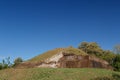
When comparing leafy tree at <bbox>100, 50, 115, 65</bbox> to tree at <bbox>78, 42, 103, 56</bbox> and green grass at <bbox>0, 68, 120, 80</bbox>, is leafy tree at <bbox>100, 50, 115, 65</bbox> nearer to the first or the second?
tree at <bbox>78, 42, 103, 56</bbox>

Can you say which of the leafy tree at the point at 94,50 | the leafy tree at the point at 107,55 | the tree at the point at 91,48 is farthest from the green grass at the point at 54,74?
the tree at the point at 91,48

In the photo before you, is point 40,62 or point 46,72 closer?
point 46,72

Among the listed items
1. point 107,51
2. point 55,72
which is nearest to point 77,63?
point 55,72

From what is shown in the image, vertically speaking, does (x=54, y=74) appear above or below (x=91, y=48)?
below

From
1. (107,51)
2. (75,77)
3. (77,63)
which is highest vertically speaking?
(107,51)

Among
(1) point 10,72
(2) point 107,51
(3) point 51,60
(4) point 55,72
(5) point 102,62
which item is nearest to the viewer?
(4) point 55,72

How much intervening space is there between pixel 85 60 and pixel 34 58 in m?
10.2

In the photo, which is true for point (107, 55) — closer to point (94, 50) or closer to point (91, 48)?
point (94, 50)

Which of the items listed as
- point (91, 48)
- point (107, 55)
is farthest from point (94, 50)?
point (107, 55)

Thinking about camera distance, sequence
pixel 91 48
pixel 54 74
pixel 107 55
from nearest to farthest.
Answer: pixel 54 74
pixel 107 55
pixel 91 48

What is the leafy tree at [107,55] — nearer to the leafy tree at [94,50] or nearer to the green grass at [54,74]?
the leafy tree at [94,50]

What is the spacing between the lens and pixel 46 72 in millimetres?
30766

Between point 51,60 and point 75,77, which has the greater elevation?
point 51,60

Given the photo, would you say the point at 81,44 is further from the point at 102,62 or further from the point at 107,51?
the point at 102,62
